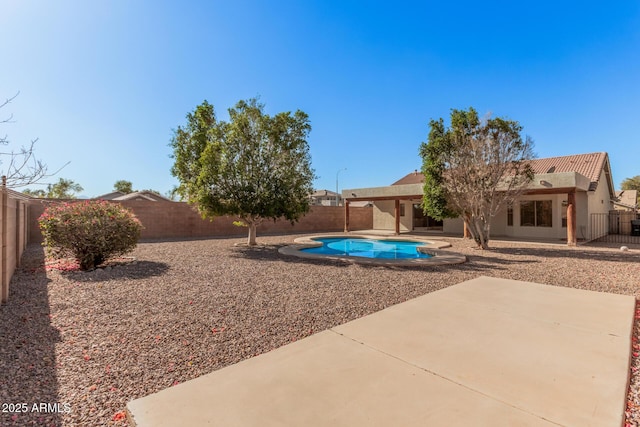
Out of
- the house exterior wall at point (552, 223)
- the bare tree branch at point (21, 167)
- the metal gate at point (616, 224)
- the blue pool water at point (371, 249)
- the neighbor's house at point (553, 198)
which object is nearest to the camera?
the bare tree branch at point (21, 167)

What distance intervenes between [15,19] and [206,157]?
6.77 m

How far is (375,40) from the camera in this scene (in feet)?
43.9

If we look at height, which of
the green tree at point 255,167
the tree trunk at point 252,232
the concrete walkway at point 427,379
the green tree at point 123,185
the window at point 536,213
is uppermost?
the green tree at point 123,185

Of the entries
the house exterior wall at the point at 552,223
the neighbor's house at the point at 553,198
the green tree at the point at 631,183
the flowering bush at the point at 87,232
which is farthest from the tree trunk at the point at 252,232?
the green tree at the point at 631,183

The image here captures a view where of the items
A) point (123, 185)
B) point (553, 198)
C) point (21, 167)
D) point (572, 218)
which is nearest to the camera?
point (21, 167)

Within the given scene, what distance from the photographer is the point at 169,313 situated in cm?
486

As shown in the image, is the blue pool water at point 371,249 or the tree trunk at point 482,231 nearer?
the blue pool water at point 371,249

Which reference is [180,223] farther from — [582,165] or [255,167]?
[582,165]

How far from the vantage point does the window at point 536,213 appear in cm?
1733

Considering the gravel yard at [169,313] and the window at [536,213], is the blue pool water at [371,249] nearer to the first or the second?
the gravel yard at [169,313]

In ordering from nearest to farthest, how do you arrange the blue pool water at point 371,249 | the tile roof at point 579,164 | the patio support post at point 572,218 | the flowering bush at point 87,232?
the flowering bush at point 87,232, the blue pool water at point 371,249, the patio support post at point 572,218, the tile roof at point 579,164

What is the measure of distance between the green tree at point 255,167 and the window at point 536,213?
13594mm

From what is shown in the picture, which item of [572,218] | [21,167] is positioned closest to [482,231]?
[572,218]

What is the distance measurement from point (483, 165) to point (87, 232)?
1409 cm
